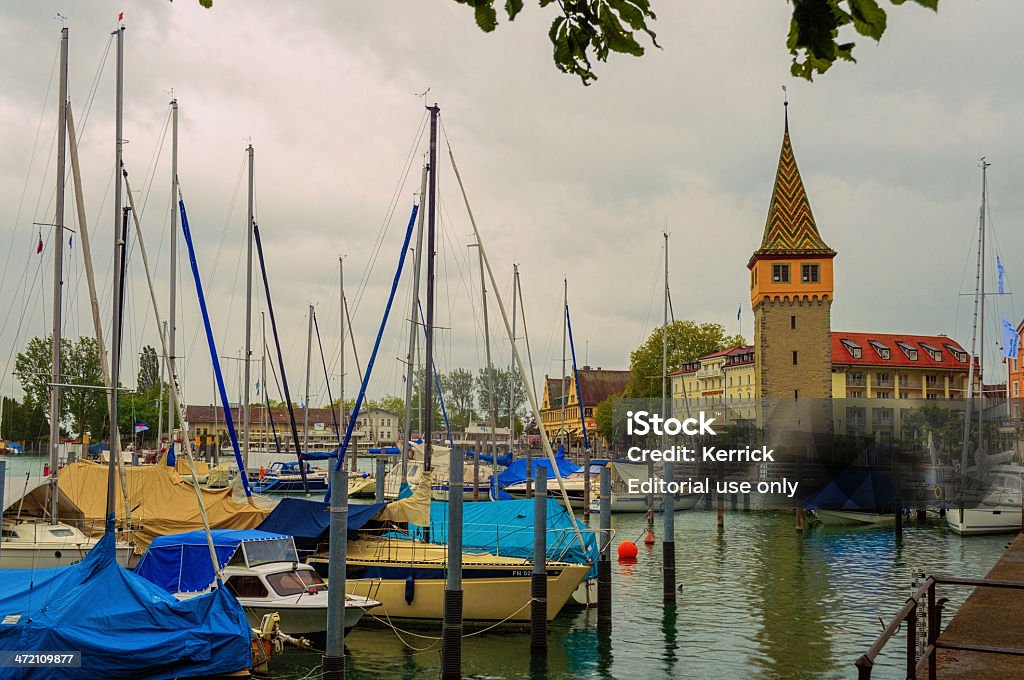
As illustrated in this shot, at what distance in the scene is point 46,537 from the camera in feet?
82.5

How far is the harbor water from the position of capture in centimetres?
2184

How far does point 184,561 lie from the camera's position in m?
22.5

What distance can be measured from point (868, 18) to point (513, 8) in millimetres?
1887

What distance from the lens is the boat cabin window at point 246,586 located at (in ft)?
73.3

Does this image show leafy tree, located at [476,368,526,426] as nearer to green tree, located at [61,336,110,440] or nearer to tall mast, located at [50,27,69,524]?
green tree, located at [61,336,110,440]

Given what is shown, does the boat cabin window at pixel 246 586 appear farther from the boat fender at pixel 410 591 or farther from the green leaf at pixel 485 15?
the green leaf at pixel 485 15

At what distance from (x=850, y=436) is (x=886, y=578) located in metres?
40.0

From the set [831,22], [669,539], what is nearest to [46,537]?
[669,539]

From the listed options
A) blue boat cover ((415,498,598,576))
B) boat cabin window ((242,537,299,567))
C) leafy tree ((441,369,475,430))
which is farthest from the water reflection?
leafy tree ((441,369,475,430))

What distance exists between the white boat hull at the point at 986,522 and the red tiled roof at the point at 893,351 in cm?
6736

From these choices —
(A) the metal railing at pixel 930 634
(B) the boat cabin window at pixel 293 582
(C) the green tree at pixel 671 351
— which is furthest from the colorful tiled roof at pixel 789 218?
(A) the metal railing at pixel 930 634

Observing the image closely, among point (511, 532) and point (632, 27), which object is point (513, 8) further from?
point (511, 532)

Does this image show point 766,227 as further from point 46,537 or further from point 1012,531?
point 46,537

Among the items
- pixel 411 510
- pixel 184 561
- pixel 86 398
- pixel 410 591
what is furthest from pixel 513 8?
pixel 86 398
